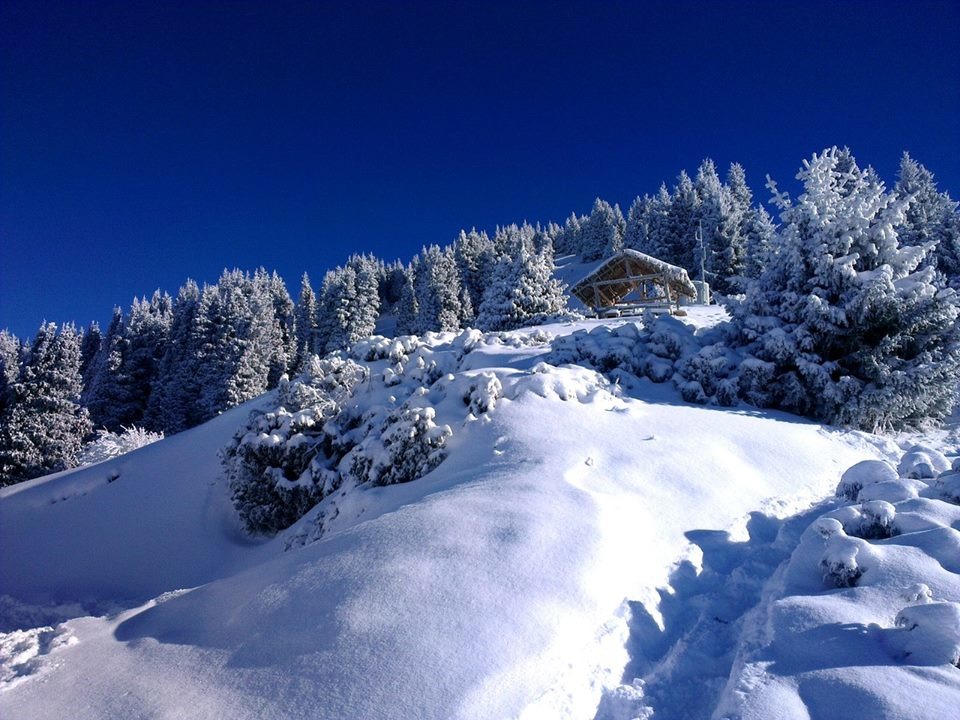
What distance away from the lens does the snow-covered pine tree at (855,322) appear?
11648 millimetres

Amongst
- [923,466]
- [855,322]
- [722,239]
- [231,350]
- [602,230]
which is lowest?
[923,466]

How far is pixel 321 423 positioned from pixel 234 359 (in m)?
31.4

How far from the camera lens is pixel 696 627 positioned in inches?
182

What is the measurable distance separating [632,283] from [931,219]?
1025 inches

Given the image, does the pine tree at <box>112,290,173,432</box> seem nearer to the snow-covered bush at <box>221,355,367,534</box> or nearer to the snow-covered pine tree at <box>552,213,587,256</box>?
the snow-covered bush at <box>221,355,367,534</box>

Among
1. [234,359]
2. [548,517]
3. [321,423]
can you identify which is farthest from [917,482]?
[234,359]

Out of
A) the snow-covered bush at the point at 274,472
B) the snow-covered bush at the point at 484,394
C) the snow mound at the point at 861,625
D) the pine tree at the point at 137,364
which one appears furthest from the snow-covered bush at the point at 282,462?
the pine tree at the point at 137,364

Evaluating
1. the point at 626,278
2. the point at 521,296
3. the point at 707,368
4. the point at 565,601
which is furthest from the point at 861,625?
the point at 521,296

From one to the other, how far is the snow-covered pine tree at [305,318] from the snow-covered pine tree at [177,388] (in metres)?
13.7

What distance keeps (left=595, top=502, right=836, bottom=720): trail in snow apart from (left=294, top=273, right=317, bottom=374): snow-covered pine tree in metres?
55.1

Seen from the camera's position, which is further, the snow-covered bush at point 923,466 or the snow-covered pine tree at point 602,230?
the snow-covered pine tree at point 602,230

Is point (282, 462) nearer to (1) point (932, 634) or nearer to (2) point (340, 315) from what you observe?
(1) point (932, 634)

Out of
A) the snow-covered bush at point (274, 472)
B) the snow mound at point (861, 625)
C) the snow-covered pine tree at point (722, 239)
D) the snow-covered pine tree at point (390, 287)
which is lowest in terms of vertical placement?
the snow mound at point (861, 625)

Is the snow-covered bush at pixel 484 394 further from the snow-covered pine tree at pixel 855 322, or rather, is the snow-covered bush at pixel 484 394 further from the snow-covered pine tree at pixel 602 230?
the snow-covered pine tree at pixel 602 230
